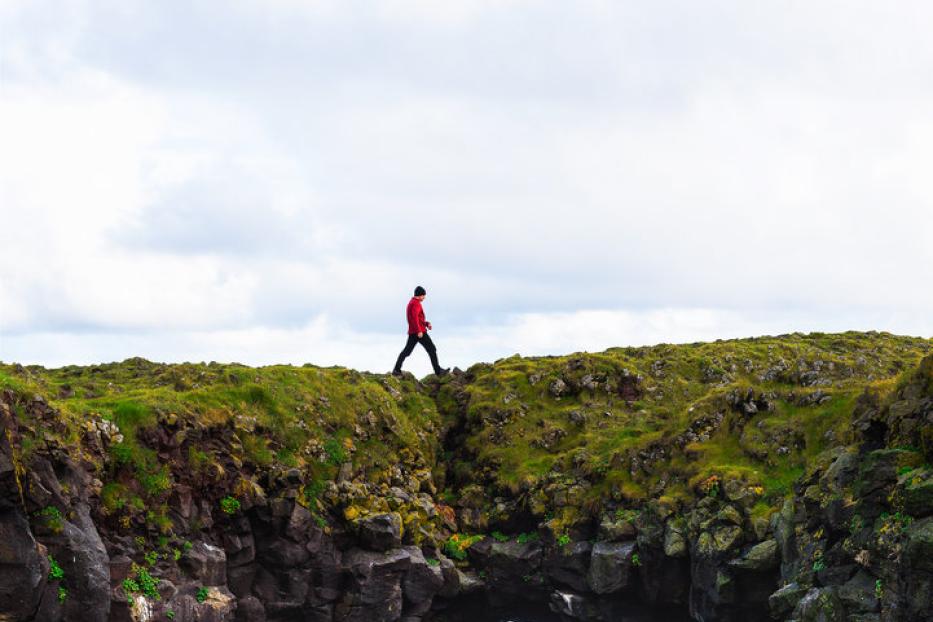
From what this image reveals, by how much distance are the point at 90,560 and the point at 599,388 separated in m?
30.6

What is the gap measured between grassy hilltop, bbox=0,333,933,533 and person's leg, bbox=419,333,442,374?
131 cm

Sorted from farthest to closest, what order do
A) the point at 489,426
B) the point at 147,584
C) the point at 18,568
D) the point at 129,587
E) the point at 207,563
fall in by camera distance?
the point at 489,426, the point at 207,563, the point at 147,584, the point at 129,587, the point at 18,568

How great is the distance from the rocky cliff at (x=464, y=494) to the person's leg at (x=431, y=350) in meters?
2.56

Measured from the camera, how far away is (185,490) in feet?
107

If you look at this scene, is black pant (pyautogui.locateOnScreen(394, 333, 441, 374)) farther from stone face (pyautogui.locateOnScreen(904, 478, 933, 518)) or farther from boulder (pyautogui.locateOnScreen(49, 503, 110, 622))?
stone face (pyautogui.locateOnScreen(904, 478, 933, 518))

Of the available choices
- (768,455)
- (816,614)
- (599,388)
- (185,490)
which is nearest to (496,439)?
(599,388)

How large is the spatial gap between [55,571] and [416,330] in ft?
86.3

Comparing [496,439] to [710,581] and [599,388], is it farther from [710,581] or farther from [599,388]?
[710,581]

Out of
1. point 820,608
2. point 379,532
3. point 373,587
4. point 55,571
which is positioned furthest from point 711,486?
point 55,571

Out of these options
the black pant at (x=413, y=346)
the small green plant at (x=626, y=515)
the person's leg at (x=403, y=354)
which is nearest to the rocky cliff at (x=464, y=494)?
the small green plant at (x=626, y=515)

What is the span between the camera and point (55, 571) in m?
25.9

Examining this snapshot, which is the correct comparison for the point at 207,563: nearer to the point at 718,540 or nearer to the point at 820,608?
the point at 718,540

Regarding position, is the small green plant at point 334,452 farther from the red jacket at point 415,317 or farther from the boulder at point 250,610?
the red jacket at point 415,317

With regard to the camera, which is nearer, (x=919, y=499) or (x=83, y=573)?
(x=919, y=499)
